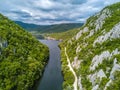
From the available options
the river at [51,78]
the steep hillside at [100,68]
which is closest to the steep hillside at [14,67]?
the river at [51,78]

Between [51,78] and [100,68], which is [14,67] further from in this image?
[100,68]

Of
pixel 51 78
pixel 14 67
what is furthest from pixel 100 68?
pixel 14 67

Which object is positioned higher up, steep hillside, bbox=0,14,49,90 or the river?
steep hillside, bbox=0,14,49,90

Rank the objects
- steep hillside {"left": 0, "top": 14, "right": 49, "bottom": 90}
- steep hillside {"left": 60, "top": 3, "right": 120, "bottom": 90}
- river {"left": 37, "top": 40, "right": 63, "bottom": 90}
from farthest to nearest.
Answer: river {"left": 37, "top": 40, "right": 63, "bottom": 90}, steep hillside {"left": 0, "top": 14, "right": 49, "bottom": 90}, steep hillside {"left": 60, "top": 3, "right": 120, "bottom": 90}

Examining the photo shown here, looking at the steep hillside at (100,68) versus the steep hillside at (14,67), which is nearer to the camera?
the steep hillside at (100,68)

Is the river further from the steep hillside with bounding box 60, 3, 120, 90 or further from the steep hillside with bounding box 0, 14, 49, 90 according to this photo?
the steep hillside with bounding box 60, 3, 120, 90

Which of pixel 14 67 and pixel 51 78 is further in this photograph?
pixel 51 78

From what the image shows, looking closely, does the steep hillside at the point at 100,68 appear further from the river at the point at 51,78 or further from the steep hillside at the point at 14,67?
the steep hillside at the point at 14,67

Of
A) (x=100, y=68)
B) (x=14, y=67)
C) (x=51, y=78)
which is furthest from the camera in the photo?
(x=51, y=78)

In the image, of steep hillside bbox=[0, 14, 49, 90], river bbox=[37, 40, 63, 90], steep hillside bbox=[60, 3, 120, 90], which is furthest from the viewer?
river bbox=[37, 40, 63, 90]

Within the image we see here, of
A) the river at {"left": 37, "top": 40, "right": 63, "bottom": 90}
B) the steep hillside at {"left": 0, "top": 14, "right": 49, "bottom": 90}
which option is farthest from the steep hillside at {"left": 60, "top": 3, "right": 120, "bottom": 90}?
the steep hillside at {"left": 0, "top": 14, "right": 49, "bottom": 90}

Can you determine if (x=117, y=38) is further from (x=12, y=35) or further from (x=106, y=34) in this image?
(x=12, y=35)
